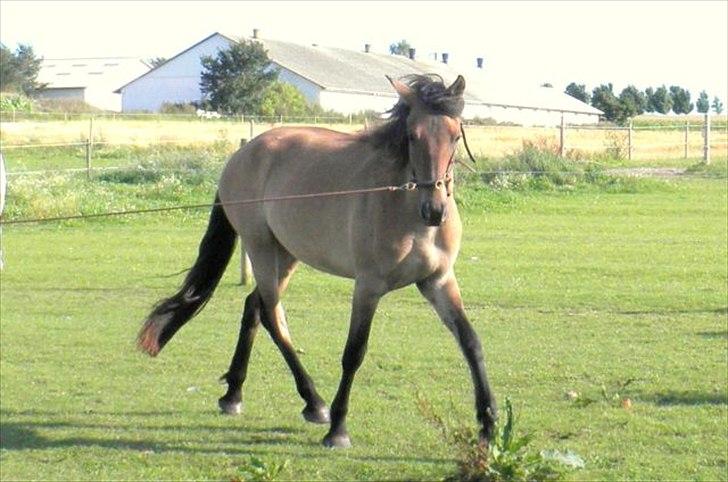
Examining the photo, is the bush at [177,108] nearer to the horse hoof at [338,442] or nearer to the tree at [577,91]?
the tree at [577,91]

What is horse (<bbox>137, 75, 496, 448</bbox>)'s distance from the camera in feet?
22.6

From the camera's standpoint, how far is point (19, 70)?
254ft

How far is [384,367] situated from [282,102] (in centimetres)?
3959

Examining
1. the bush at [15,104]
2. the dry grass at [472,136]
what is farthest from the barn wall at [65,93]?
the dry grass at [472,136]

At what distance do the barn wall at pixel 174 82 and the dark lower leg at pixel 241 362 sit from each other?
5740 cm

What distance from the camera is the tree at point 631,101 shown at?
81.8 ft

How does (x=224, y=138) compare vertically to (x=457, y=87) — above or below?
below

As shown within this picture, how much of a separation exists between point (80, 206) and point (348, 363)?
650 inches

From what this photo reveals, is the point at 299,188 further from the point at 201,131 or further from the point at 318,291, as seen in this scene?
the point at 201,131

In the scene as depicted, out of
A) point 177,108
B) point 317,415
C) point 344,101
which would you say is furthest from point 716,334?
point 177,108

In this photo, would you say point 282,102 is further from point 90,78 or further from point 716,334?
point 90,78

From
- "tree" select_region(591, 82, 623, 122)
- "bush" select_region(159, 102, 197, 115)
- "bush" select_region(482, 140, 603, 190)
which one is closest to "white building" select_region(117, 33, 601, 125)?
"bush" select_region(159, 102, 197, 115)

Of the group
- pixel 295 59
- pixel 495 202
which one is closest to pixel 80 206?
pixel 495 202

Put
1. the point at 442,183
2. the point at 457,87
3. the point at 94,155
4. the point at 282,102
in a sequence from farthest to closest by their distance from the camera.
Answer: the point at 282,102 < the point at 94,155 < the point at 457,87 < the point at 442,183
